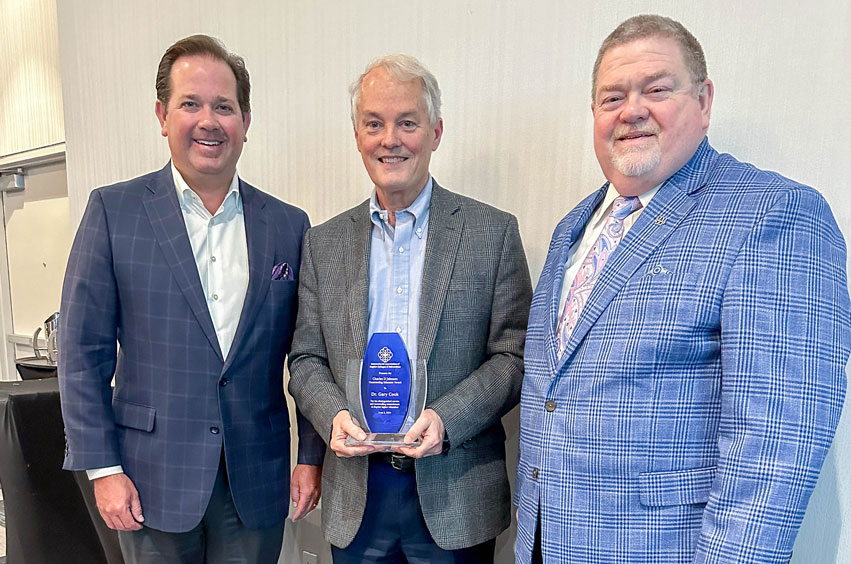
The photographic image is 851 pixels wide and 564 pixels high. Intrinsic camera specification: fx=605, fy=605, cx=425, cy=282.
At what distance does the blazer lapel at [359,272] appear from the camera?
4.65ft

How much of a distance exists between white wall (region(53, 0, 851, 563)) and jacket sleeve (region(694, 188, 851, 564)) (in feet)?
1.94

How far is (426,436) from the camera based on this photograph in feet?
4.21

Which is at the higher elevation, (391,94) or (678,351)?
(391,94)

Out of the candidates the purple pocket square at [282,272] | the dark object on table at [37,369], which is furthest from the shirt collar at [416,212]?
the dark object on table at [37,369]

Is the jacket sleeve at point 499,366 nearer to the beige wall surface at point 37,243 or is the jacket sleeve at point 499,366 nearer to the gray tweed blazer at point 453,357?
the gray tweed blazer at point 453,357

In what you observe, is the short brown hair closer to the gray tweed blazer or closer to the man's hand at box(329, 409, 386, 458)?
the gray tweed blazer

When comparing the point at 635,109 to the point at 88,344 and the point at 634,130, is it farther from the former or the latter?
the point at 88,344

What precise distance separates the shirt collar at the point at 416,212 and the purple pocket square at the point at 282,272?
282 mm

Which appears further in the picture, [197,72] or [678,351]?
[197,72]

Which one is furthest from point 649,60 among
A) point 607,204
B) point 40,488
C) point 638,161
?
point 40,488

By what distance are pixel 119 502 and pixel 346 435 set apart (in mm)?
597

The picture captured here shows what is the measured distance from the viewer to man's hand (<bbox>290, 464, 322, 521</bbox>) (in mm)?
1593

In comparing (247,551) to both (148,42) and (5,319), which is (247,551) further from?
(5,319)

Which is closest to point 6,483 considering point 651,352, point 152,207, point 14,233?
point 152,207
